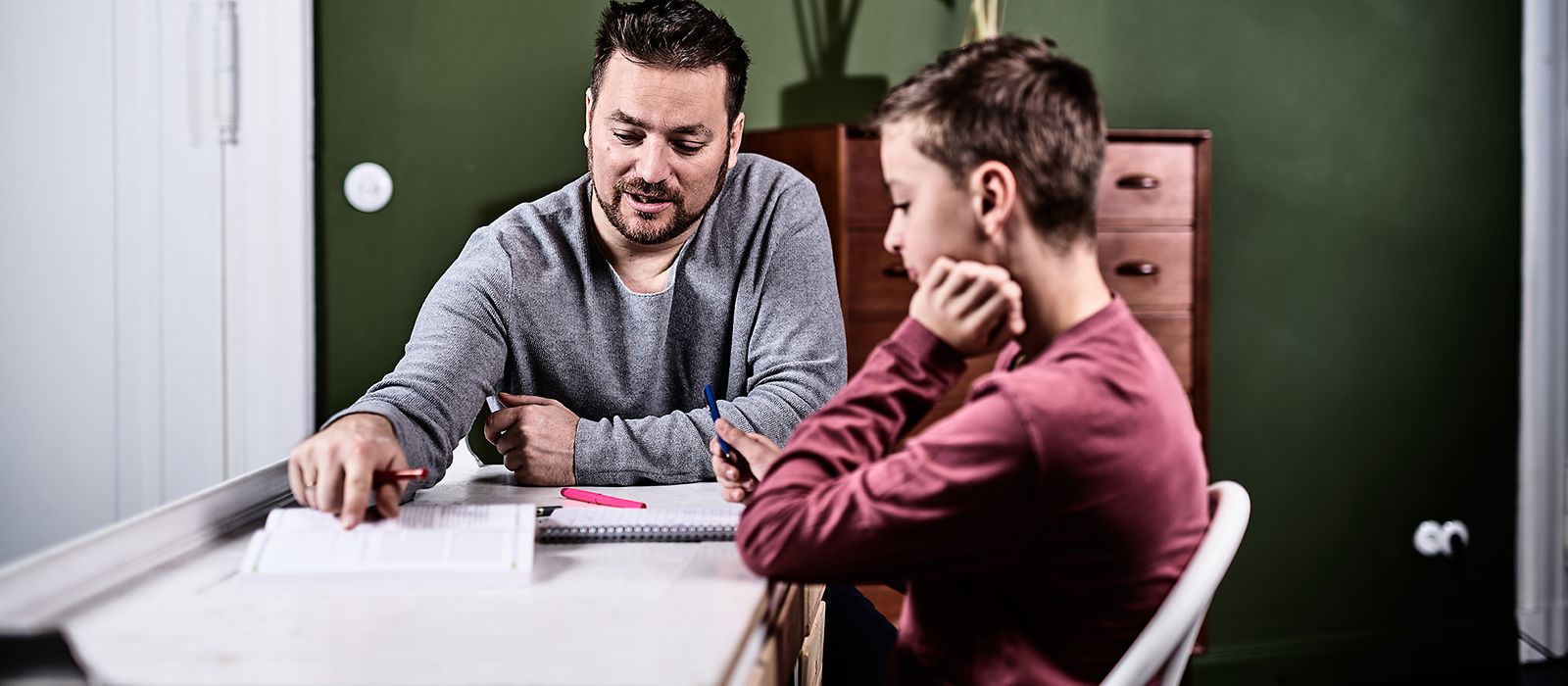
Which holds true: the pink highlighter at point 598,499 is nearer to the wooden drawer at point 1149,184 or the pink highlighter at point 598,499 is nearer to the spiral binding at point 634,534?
the spiral binding at point 634,534

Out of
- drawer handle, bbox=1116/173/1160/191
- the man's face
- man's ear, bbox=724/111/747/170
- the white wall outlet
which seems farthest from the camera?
the white wall outlet

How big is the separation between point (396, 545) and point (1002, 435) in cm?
52

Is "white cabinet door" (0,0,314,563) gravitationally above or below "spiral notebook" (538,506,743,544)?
above

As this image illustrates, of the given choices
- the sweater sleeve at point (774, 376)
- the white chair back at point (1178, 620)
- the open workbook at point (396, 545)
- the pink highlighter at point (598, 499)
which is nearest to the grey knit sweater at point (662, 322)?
the sweater sleeve at point (774, 376)

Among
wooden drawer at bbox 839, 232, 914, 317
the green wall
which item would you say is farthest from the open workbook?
the green wall

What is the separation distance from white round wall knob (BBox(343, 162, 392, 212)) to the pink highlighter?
1278mm

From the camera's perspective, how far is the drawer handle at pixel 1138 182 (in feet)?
7.59

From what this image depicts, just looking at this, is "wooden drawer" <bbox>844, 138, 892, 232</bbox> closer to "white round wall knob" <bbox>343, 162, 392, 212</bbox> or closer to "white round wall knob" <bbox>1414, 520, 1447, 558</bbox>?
"white round wall knob" <bbox>343, 162, 392, 212</bbox>

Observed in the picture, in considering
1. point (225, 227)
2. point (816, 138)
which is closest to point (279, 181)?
point (225, 227)

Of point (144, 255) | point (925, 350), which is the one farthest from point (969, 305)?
point (144, 255)

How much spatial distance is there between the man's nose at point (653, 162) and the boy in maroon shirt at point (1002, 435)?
1.83 ft

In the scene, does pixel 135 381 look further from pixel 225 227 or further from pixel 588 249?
pixel 225 227

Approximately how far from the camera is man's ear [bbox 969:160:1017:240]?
953 mm

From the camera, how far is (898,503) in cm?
86
